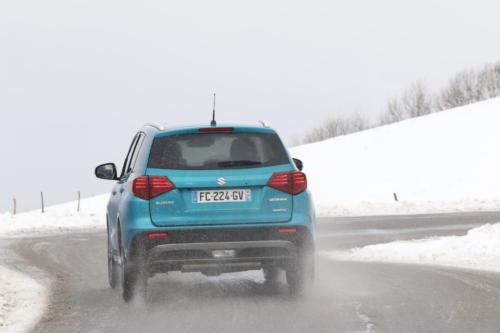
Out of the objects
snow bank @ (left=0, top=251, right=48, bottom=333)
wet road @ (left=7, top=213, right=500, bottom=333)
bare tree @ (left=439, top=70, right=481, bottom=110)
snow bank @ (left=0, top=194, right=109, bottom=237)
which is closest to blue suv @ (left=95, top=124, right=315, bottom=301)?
wet road @ (left=7, top=213, right=500, bottom=333)

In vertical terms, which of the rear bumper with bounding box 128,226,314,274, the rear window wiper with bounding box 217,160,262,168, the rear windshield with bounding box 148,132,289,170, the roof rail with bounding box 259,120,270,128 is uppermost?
the roof rail with bounding box 259,120,270,128

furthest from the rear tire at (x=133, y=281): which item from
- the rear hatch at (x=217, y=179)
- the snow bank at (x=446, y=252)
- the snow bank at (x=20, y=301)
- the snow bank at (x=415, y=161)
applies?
the snow bank at (x=415, y=161)

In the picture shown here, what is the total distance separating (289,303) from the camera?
9555mm

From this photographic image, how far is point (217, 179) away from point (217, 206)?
27cm

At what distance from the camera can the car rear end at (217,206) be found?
30.3ft

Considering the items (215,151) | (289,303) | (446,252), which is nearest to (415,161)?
(446,252)

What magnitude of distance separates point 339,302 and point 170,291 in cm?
248

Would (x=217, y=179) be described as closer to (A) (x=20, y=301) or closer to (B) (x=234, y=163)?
(B) (x=234, y=163)

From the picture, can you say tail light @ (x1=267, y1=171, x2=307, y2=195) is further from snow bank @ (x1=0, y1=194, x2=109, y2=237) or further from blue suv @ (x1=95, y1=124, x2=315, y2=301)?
snow bank @ (x1=0, y1=194, x2=109, y2=237)

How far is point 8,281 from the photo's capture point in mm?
12727

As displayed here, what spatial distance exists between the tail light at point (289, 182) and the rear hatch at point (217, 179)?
48 mm

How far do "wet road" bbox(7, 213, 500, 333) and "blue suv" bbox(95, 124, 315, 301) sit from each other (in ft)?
1.60

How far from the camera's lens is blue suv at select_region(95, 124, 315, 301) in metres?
9.23

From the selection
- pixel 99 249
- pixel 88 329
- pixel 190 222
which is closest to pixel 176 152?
pixel 190 222
